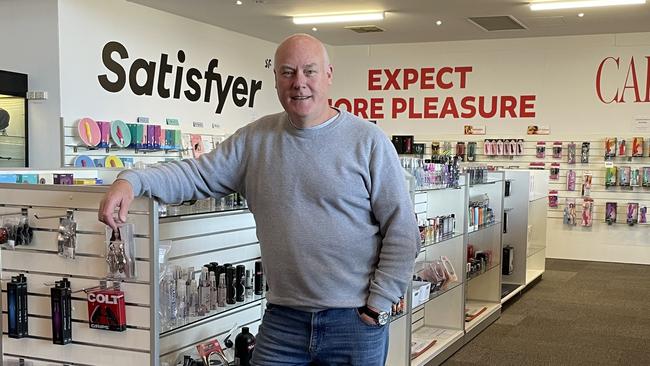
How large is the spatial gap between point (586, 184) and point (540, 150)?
823 mm

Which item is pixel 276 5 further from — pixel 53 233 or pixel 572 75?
pixel 53 233

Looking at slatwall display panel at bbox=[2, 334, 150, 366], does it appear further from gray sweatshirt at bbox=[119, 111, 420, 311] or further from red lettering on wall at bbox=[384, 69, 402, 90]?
red lettering on wall at bbox=[384, 69, 402, 90]

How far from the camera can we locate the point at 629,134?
32.3 ft

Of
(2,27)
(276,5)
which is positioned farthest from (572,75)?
(2,27)

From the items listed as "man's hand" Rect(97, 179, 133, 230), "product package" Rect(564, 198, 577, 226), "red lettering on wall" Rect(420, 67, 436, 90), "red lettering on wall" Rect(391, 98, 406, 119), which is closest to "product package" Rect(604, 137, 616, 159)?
"product package" Rect(564, 198, 577, 226)

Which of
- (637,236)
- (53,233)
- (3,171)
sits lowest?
(637,236)

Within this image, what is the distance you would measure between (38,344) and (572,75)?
Answer: 9.19 meters

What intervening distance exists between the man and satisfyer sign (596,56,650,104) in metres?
8.83

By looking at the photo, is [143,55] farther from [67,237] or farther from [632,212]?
[632,212]

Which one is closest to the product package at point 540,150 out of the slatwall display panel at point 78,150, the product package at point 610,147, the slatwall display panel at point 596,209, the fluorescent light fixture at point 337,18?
the slatwall display panel at point 596,209

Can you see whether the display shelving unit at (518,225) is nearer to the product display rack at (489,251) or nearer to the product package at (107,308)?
the product display rack at (489,251)

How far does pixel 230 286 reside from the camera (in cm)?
305

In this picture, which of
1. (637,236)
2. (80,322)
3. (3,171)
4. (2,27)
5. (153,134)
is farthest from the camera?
(637,236)


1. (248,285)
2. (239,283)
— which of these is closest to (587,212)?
(248,285)
